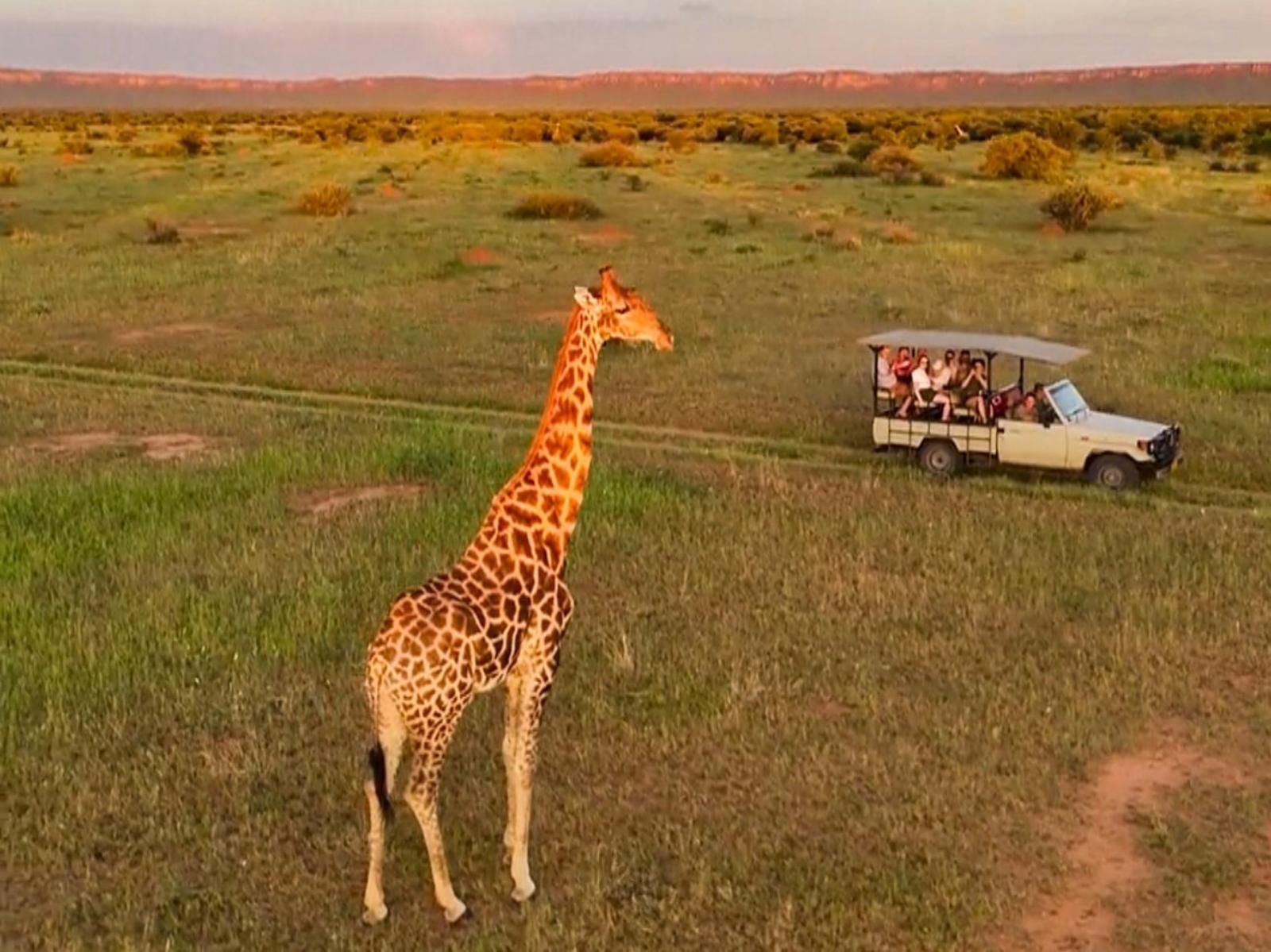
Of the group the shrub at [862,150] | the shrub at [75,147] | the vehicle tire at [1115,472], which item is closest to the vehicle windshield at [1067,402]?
the vehicle tire at [1115,472]

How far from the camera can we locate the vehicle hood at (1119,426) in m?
14.8

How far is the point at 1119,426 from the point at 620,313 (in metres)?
9.21

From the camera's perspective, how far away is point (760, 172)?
5619 centimetres

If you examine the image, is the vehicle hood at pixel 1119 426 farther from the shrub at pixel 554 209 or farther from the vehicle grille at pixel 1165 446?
the shrub at pixel 554 209

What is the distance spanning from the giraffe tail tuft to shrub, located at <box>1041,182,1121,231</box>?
33036mm

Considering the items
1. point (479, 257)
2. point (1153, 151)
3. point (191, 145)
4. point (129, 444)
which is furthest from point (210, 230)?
point (1153, 151)

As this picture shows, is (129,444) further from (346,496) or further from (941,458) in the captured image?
(941,458)

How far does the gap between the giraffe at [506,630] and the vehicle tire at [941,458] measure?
8678mm

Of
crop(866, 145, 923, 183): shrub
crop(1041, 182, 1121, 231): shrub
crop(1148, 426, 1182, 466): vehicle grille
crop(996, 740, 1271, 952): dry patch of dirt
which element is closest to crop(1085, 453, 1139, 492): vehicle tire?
crop(1148, 426, 1182, 466): vehicle grille

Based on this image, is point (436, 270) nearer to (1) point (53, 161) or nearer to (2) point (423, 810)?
(2) point (423, 810)

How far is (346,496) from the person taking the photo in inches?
574

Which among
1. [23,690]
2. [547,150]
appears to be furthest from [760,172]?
[23,690]

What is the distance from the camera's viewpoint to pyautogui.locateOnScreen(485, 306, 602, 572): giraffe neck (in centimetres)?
727

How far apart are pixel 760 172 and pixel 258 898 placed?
51160 mm
